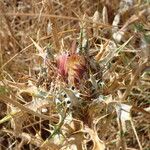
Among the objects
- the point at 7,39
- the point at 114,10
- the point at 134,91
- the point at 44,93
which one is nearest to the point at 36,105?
the point at 44,93

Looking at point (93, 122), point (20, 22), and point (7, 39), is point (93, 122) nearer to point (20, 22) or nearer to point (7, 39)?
point (7, 39)

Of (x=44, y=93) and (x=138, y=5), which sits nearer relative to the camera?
(x=44, y=93)

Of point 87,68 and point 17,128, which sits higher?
point 87,68

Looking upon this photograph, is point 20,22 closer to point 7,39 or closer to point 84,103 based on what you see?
point 7,39

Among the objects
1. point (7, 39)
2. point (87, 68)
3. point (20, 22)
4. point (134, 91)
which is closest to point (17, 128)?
point (87, 68)

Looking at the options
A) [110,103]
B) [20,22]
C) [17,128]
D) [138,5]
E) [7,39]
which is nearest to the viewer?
[110,103]

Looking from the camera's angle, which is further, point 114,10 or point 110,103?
point 114,10

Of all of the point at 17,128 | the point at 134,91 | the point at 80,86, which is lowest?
the point at 134,91

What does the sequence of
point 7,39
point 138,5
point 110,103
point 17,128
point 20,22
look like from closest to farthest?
point 110,103
point 17,128
point 138,5
point 7,39
point 20,22

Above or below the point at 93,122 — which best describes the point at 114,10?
above
